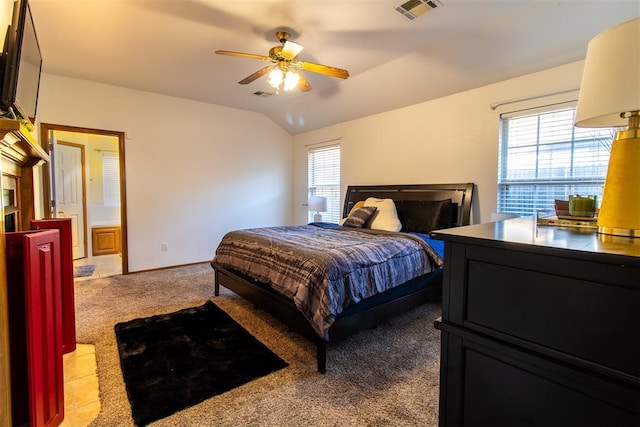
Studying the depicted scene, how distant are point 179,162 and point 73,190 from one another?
7.35 feet

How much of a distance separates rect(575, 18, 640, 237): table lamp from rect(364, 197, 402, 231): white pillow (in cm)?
283

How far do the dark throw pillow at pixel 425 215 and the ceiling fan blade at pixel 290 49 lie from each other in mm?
2366

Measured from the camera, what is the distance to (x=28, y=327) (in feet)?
4.30

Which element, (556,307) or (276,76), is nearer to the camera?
(556,307)

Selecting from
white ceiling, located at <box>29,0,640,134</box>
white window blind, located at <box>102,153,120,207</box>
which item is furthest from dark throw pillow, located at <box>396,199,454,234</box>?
white window blind, located at <box>102,153,120,207</box>

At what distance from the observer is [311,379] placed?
2.01m

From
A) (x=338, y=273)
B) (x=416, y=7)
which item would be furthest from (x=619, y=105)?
(x=416, y=7)

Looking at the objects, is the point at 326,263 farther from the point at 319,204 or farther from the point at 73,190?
the point at 73,190

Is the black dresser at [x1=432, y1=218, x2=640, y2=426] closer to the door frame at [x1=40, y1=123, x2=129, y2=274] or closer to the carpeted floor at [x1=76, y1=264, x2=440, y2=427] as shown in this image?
the carpeted floor at [x1=76, y1=264, x2=440, y2=427]

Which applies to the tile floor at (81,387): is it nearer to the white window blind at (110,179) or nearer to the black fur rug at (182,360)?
the black fur rug at (182,360)

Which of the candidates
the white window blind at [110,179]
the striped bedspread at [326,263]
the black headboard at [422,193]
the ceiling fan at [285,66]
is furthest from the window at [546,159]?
the white window blind at [110,179]

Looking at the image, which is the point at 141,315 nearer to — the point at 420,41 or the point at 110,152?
the point at 420,41

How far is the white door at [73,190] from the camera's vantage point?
515 cm

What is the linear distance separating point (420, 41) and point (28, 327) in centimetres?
367
